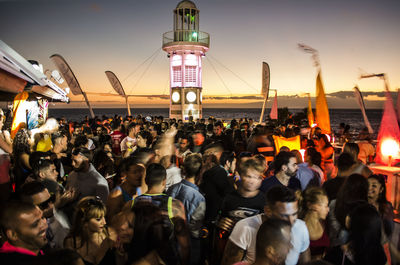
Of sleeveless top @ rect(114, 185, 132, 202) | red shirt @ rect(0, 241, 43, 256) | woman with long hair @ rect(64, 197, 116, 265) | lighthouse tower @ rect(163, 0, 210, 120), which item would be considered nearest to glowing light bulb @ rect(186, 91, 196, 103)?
lighthouse tower @ rect(163, 0, 210, 120)

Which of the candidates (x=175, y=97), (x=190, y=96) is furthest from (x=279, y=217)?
(x=175, y=97)

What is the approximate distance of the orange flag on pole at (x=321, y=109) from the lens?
28.0 feet

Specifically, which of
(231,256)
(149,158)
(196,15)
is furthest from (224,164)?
(196,15)

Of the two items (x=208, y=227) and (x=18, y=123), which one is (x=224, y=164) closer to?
(x=208, y=227)

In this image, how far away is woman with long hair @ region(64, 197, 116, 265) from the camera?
9.07ft

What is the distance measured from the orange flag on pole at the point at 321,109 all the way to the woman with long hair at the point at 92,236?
7.32m

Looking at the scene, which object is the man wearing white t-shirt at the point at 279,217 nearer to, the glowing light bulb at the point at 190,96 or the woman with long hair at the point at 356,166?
the woman with long hair at the point at 356,166

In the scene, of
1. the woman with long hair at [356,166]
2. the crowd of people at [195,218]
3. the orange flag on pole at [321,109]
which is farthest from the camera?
the orange flag on pole at [321,109]

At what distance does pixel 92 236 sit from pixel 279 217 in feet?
5.87

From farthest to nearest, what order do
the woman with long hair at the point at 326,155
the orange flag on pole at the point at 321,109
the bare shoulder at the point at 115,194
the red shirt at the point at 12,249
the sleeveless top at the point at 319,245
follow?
the orange flag on pole at the point at 321,109, the woman with long hair at the point at 326,155, the bare shoulder at the point at 115,194, the sleeveless top at the point at 319,245, the red shirt at the point at 12,249

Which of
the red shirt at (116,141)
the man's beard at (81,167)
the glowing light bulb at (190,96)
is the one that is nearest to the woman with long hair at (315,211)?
the man's beard at (81,167)

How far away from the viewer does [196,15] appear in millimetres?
20844

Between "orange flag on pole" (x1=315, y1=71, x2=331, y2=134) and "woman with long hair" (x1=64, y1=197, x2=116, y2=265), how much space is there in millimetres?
7324

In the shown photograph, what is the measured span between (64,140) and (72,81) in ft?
31.0
